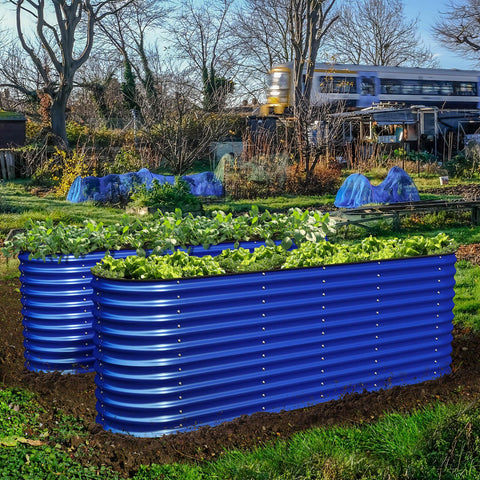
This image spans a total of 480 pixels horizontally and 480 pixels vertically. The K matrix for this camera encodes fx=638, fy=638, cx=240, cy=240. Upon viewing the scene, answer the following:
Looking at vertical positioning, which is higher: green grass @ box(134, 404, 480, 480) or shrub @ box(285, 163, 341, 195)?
shrub @ box(285, 163, 341, 195)

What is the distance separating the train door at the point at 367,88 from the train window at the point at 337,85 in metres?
0.35

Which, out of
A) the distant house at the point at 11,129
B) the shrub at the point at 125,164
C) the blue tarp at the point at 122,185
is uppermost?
the distant house at the point at 11,129

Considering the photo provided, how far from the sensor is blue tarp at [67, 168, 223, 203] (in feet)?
47.6

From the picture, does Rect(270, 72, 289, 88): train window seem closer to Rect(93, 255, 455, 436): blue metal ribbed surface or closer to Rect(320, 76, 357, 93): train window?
Rect(320, 76, 357, 93): train window

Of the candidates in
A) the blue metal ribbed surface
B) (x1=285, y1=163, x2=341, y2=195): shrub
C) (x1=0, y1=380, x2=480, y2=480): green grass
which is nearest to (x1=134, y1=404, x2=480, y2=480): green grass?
(x1=0, y1=380, x2=480, y2=480): green grass

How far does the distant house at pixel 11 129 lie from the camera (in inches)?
909

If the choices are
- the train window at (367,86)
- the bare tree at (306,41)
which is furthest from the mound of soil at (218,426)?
the train window at (367,86)

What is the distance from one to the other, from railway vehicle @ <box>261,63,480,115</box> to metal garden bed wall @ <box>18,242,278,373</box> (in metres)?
19.5

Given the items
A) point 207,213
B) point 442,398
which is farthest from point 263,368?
point 207,213

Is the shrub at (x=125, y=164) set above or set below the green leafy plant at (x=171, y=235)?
above

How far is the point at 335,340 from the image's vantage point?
13.3ft

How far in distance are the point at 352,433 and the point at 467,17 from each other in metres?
41.3

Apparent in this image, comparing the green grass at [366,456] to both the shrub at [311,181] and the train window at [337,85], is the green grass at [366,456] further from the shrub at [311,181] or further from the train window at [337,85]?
the train window at [337,85]

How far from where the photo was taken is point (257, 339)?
381 cm
